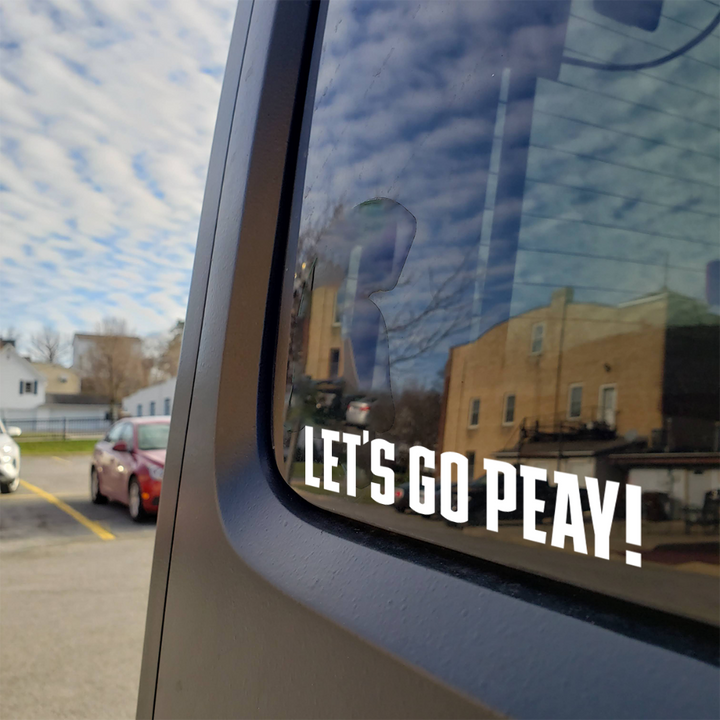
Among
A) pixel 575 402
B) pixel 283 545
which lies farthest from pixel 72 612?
pixel 575 402

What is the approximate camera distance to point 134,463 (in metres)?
8.97

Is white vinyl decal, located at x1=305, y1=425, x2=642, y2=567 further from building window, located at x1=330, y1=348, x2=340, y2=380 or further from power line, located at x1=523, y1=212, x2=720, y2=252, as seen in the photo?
power line, located at x1=523, y1=212, x2=720, y2=252

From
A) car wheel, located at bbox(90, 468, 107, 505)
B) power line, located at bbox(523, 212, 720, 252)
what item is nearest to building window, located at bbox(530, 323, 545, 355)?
power line, located at bbox(523, 212, 720, 252)

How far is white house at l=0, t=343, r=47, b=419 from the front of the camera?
175 ft

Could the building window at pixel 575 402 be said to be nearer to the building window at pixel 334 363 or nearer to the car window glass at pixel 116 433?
the building window at pixel 334 363

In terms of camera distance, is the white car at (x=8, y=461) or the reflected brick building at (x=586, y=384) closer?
the reflected brick building at (x=586, y=384)

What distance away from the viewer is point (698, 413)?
610mm

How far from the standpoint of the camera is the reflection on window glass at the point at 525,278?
0.63 metres

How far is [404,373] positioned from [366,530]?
0.21m

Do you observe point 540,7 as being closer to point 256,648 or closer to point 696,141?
point 696,141

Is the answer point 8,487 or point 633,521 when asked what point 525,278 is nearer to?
point 633,521

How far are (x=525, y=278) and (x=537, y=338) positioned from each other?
69mm

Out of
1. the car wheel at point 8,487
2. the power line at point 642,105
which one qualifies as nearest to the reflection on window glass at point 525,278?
the power line at point 642,105

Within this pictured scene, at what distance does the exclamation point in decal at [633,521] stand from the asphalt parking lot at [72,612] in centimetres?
353
